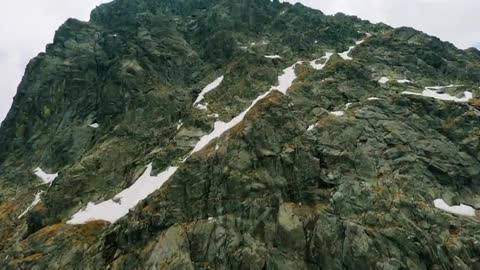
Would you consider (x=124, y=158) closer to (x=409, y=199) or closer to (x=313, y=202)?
(x=313, y=202)

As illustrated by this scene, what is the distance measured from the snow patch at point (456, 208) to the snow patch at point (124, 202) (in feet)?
96.1

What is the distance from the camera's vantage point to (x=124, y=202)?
5500cm

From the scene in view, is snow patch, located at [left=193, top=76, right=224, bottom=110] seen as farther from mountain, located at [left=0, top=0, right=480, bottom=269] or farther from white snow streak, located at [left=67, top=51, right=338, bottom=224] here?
white snow streak, located at [left=67, top=51, right=338, bottom=224]

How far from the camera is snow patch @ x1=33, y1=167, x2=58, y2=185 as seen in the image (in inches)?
2686

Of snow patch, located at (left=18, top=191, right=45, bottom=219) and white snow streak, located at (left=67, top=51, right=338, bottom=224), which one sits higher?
white snow streak, located at (left=67, top=51, right=338, bottom=224)

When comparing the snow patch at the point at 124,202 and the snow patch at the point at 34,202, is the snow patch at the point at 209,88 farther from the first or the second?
the snow patch at the point at 34,202

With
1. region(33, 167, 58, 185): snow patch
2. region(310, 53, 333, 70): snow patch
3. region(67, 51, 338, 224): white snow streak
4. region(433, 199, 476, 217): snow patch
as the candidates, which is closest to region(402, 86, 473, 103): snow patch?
region(310, 53, 333, 70): snow patch

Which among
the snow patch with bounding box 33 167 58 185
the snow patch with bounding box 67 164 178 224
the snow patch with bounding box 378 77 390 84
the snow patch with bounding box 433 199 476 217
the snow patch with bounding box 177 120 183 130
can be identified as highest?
the snow patch with bounding box 177 120 183 130

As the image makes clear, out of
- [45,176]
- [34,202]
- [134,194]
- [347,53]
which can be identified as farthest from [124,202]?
[347,53]

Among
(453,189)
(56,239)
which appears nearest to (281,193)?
(453,189)

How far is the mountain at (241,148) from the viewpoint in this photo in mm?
44375

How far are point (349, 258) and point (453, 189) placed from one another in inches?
749

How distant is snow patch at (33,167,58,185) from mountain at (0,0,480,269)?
0.30 m

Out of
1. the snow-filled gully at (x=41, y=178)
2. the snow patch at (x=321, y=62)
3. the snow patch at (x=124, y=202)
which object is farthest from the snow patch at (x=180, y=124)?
the snow patch at (x=321, y=62)
